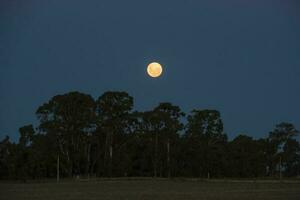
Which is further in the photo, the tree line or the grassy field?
the tree line

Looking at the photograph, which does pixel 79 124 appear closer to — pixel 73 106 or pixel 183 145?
pixel 73 106

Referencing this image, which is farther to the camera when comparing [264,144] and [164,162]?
[264,144]

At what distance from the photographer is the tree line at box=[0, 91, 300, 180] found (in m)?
76.0

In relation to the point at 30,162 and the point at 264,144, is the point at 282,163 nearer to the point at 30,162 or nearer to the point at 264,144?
the point at 264,144

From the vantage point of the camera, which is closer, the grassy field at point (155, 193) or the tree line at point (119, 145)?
the grassy field at point (155, 193)

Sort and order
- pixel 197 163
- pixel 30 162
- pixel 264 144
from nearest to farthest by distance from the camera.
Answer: pixel 30 162 < pixel 197 163 < pixel 264 144

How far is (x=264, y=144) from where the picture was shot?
300ft

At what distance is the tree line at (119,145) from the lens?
76000 millimetres

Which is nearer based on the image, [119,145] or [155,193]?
[155,193]

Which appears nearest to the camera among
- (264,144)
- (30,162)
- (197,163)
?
(30,162)

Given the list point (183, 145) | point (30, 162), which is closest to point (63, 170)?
point (30, 162)

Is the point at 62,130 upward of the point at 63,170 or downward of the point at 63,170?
upward

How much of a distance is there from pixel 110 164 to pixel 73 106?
9.82 meters

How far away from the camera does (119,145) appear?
262 ft
